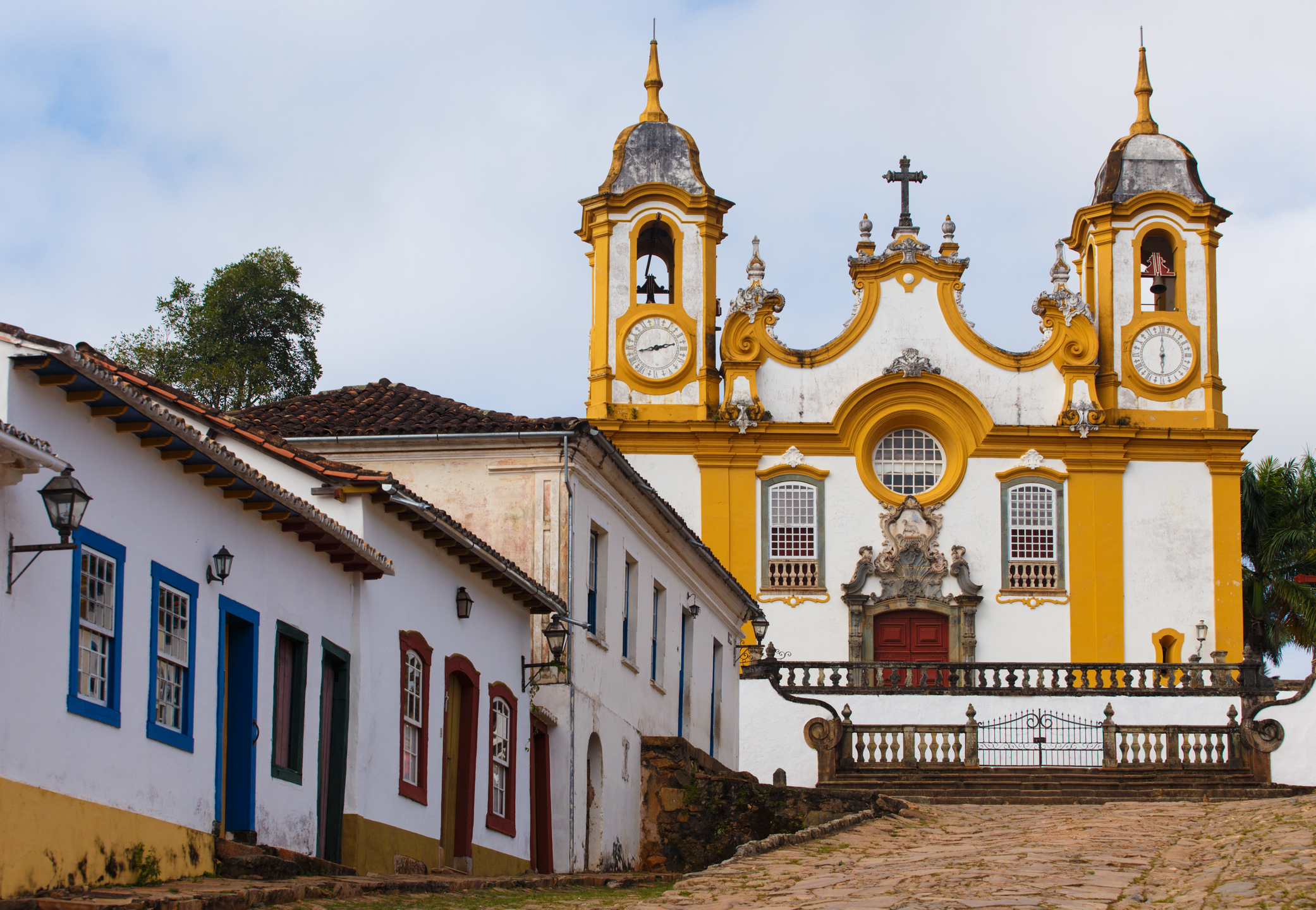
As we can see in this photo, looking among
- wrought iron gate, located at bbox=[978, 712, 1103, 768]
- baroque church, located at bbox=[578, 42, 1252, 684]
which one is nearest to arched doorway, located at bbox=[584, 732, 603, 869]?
wrought iron gate, located at bbox=[978, 712, 1103, 768]

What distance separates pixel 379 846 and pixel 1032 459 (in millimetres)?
25499

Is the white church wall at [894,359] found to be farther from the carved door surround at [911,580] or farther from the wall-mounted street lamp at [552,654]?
the wall-mounted street lamp at [552,654]

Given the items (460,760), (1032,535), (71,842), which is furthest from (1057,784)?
(71,842)

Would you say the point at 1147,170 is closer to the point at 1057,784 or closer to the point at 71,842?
the point at 1057,784

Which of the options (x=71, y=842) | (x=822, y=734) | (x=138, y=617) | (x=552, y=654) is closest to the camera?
(x=71, y=842)

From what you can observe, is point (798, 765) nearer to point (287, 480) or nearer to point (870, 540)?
point (870, 540)

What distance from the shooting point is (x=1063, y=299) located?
4097 centimetres

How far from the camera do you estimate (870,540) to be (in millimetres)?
39438

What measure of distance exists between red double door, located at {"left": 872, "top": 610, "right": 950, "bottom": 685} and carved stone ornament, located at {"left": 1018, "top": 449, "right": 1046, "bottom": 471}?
3.45 metres

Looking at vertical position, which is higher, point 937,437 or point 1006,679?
point 937,437

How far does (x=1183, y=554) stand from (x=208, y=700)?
2857 centimetres

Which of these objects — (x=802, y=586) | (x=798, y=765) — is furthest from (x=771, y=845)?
(x=802, y=586)

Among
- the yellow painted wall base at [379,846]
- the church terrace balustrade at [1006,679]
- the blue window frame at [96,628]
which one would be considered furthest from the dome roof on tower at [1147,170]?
the blue window frame at [96,628]

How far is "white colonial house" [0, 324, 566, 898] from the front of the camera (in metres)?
11.8
